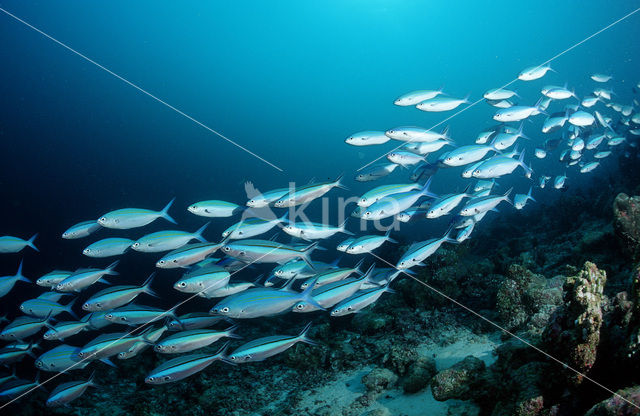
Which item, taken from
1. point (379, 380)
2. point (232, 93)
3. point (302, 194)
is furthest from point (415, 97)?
point (232, 93)

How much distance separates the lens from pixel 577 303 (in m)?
2.27

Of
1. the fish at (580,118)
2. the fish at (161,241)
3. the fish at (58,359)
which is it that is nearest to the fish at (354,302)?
the fish at (161,241)

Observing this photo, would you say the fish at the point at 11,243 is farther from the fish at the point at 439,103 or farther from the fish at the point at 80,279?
the fish at the point at 439,103

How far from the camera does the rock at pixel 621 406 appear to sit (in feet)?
5.30

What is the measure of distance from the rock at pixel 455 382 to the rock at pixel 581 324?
3.56 ft

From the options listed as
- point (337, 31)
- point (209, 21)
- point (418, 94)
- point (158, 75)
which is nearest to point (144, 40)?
point (158, 75)

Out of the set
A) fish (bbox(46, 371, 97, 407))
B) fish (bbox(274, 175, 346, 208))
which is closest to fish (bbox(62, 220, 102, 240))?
fish (bbox(46, 371, 97, 407))

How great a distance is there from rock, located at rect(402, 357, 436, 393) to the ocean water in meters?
3.28

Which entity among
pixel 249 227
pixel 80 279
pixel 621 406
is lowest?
pixel 80 279

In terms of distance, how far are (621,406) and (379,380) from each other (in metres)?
3.16

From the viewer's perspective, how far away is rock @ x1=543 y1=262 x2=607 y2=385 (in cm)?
216

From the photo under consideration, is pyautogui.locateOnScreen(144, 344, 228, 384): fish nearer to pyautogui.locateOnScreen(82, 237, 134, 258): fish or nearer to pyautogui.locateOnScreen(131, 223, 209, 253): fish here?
pyautogui.locateOnScreen(131, 223, 209, 253): fish

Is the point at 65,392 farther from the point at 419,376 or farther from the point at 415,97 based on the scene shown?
the point at 415,97

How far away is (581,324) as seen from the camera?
221 cm
